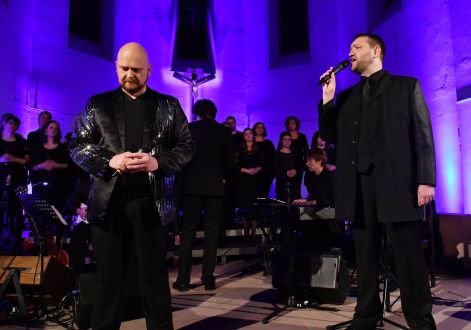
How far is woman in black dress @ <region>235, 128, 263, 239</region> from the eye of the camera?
6.81 meters

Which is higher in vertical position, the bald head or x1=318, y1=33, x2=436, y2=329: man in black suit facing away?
the bald head

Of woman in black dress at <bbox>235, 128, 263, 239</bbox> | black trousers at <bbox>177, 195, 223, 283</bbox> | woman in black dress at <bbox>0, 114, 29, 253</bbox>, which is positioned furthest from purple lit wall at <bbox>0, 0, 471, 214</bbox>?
black trousers at <bbox>177, 195, 223, 283</bbox>

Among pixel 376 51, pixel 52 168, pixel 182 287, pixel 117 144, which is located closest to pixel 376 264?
→ pixel 376 51

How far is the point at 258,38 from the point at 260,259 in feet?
21.1

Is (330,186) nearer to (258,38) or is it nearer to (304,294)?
(304,294)

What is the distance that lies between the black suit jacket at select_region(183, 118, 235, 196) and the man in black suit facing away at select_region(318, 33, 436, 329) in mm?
2085

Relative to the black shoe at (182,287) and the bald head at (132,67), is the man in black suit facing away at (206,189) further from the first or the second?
the bald head at (132,67)

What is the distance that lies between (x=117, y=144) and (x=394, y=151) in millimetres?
1633

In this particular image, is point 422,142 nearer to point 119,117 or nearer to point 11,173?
point 119,117

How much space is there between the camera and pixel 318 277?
3709 millimetres

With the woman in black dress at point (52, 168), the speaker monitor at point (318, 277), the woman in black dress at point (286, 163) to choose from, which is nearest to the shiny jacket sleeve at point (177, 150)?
the speaker monitor at point (318, 277)

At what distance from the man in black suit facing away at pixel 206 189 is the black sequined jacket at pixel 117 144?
7.34 feet

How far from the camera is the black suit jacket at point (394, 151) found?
97.0 inches

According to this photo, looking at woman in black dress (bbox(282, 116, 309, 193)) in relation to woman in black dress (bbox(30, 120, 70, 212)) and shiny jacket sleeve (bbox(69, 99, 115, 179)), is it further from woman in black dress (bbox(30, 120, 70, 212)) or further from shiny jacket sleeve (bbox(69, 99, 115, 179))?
shiny jacket sleeve (bbox(69, 99, 115, 179))
